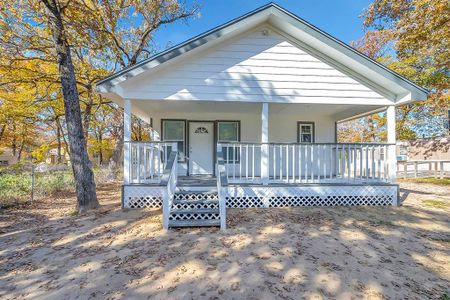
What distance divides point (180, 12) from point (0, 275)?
13.3 metres

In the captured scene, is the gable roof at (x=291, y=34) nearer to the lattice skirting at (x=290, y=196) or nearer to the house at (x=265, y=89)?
the house at (x=265, y=89)

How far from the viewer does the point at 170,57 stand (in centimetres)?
614

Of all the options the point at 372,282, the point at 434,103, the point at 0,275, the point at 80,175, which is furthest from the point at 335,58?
the point at 434,103

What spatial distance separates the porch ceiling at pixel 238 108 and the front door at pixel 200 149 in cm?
54

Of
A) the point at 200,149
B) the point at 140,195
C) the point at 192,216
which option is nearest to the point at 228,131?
the point at 200,149

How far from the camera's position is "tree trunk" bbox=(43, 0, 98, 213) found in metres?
6.19

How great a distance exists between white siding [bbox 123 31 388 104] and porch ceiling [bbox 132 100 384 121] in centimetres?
46

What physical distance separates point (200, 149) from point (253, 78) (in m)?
3.66

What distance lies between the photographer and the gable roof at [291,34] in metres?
6.11

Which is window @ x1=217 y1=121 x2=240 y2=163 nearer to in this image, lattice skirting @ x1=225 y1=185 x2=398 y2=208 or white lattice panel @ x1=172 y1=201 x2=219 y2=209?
lattice skirting @ x1=225 y1=185 x2=398 y2=208

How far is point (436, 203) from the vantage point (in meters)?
7.39

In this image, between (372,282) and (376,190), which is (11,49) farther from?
(376,190)

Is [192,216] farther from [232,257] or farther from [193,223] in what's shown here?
[232,257]

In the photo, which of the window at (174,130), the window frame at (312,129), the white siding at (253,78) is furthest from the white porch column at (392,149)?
the window at (174,130)
